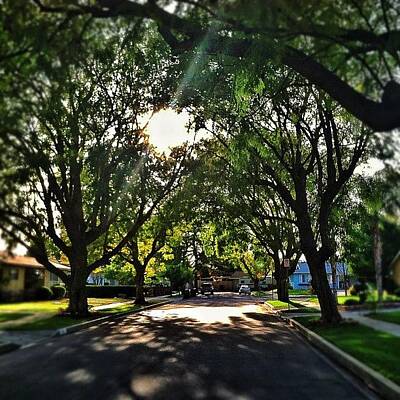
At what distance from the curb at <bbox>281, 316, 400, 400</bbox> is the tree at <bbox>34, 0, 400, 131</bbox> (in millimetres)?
3822

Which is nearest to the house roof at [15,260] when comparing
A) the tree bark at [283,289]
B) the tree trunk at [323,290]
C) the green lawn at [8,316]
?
the green lawn at [8,316]

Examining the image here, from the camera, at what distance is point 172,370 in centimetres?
1023

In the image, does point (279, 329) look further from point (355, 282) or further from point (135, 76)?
point (355, 282)

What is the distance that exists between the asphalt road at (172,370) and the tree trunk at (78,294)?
832cm

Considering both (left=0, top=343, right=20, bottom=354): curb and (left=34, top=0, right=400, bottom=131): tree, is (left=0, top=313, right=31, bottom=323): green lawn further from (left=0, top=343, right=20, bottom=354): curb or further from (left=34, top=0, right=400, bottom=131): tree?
(left=0, top=343, right=20, bottom=354): curb

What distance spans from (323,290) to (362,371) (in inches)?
404

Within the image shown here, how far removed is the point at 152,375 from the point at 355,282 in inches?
192

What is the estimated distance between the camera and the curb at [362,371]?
25.7ft

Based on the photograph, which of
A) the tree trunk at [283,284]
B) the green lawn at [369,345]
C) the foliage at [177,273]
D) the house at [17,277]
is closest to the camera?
the house at [17,277]

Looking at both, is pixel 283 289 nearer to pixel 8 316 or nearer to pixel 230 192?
pixel 230 192

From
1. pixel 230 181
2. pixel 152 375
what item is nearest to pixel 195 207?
pixel 230 181

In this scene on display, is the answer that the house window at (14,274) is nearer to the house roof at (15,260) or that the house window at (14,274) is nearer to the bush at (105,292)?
the house roof at (15,260)

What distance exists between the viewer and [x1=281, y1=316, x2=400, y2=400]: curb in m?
7.83

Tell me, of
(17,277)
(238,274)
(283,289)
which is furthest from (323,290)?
(238,274)
